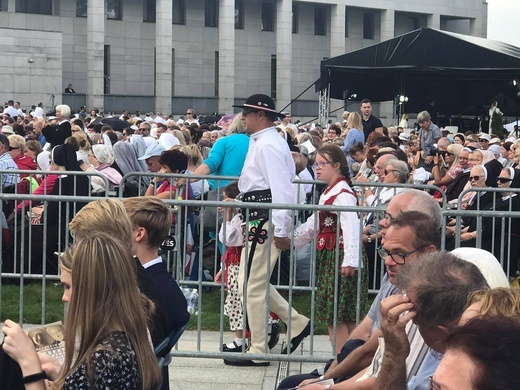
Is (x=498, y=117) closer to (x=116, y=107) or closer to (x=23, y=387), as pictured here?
(x=23, y=387)

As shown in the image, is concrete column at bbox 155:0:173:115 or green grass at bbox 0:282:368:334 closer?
green grass at bbox 0:282:368:334

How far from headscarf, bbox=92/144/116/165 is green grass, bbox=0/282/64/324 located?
6.28 feet

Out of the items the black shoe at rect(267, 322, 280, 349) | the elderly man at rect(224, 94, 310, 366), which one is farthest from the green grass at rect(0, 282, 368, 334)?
the elderly man at rect(224, 94, 310, 366)

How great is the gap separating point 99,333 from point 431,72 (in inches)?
687

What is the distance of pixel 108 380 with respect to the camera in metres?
3.53

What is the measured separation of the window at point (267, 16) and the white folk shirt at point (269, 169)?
57.9 metres

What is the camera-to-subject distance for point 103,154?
11.7 meters

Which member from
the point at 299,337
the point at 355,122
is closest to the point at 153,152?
the point at 299,337

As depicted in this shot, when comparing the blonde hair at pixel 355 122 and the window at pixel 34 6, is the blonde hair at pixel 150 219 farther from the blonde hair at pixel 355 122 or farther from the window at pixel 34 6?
the window at pixel 34 6

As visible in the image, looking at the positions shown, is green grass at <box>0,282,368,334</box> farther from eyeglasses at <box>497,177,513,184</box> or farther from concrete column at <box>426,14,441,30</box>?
concrete column at <box>426,14,441,30</box>

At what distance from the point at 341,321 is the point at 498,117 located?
55.2 feet

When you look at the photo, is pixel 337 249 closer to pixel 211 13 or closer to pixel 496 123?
pixel 496 123

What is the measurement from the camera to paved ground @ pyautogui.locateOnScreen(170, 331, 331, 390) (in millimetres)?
6934

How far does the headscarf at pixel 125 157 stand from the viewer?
506 inches
